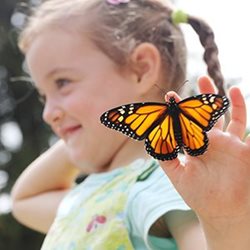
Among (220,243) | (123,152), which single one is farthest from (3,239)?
(220,243)

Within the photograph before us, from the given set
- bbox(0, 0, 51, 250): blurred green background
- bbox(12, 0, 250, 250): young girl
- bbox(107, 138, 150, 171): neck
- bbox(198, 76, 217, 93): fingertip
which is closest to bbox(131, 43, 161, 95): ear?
bbox(12, 0, 250, 250): young girl

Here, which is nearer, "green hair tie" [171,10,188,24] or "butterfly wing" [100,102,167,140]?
"butterfly wing" [100,102,167,140]

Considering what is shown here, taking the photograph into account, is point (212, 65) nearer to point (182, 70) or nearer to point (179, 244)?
point (182, 70)

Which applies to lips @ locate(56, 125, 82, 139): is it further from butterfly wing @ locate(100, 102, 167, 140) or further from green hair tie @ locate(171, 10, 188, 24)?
butterfly wing @ locate(100, 102, 167, 140)

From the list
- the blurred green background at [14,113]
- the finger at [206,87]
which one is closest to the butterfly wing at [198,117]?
the finger at [206,87]

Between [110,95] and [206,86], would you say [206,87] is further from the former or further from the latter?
[110,95]
